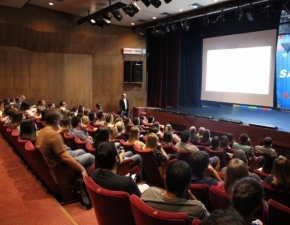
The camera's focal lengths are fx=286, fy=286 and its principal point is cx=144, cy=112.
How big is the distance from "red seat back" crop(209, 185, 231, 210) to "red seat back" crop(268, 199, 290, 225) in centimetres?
28

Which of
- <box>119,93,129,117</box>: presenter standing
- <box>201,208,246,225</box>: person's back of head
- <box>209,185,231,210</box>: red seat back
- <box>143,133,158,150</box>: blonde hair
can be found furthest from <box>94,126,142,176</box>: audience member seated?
<box>119,93,129,117</box>: presenter standing

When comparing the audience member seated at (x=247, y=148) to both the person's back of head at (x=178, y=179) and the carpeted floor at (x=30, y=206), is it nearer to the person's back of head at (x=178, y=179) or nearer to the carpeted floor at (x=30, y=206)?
the carpeted floor at (x=30, y=206)

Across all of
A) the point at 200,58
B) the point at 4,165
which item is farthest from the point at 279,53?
the point at 4,165

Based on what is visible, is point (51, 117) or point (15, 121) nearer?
point (51, 117)

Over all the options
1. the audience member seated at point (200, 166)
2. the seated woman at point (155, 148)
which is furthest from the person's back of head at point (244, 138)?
the audience member seated at point (200, 166)

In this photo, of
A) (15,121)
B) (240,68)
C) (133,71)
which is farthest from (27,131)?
(133,71)

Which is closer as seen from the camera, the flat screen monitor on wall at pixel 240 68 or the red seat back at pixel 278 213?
the red seat back at pixel 278 213

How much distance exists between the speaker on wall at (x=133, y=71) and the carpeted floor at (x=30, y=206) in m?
8.14

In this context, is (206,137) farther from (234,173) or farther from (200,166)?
(234,173)

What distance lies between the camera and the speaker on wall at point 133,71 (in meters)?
11.8

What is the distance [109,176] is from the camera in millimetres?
2215

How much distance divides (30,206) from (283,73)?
951 centimetres

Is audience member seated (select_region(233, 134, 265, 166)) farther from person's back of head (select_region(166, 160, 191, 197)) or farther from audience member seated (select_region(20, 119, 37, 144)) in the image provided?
audience member seated (select_region(20, 119, 37, 144))

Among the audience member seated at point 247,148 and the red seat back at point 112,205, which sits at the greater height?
the red seat back at point 112,205
